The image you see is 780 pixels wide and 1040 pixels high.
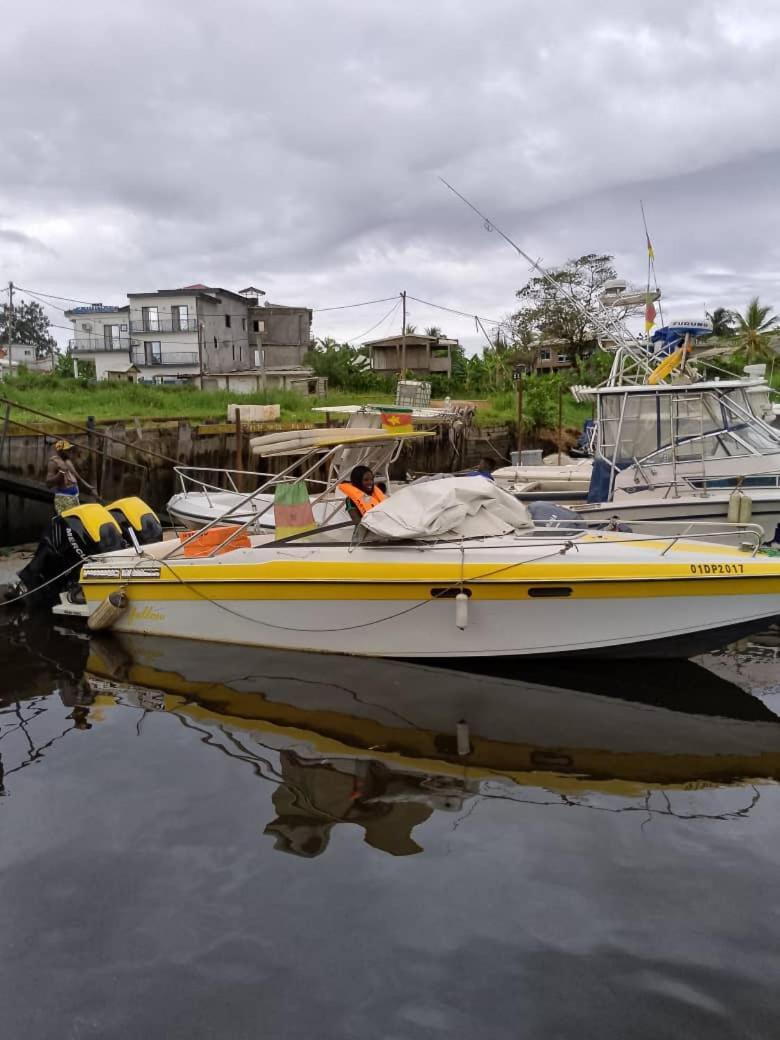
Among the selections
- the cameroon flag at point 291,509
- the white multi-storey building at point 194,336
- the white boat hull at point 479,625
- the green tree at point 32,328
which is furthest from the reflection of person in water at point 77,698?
the green tree at point 32,328

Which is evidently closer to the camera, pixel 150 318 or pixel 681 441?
pixel 681 441

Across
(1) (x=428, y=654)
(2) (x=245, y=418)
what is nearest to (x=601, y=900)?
(1) (x=428, y=654)

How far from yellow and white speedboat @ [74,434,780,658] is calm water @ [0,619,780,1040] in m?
0.44

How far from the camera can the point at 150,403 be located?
78.8 feet

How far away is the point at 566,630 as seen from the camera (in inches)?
264

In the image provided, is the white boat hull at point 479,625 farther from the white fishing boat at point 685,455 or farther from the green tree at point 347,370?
the green tree at point 347,370

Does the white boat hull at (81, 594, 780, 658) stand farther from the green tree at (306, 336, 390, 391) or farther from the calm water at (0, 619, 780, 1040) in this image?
the green tree at (306, 336, 390, 391)

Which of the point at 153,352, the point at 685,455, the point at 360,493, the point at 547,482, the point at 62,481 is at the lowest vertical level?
the point at 547,482

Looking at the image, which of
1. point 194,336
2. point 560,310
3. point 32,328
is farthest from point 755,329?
point 32,328

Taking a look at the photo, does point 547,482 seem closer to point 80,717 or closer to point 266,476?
point 266,476

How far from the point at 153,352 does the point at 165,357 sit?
3.83ft

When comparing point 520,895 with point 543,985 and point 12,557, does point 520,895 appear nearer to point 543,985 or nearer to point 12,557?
point 543,985

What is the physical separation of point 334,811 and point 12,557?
339 inches

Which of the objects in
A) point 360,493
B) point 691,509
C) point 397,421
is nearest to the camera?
point 360,493
